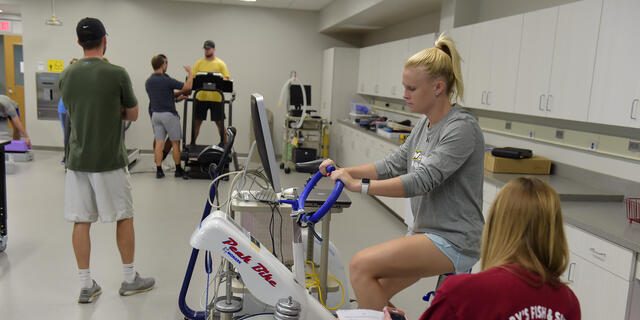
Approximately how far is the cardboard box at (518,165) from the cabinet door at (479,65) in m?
0.82

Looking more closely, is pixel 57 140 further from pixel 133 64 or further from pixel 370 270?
pixel 370 270

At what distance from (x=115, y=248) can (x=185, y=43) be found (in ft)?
19.5

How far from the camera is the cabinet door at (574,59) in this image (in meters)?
3.04

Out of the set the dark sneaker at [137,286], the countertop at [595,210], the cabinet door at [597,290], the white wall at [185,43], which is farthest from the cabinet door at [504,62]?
the white wall at [185,43]

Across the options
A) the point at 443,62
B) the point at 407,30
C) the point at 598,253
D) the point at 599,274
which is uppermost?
the point at 407,30

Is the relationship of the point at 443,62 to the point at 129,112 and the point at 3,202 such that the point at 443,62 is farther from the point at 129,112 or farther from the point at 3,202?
the point at 3,202

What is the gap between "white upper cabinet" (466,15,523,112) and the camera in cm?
385

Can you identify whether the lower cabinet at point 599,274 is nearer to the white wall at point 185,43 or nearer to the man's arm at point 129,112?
the man's arm at point 129,112

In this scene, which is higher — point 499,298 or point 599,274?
point 499,298

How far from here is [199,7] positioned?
8.97m

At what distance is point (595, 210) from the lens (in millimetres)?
2758

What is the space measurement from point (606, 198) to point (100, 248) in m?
3.86

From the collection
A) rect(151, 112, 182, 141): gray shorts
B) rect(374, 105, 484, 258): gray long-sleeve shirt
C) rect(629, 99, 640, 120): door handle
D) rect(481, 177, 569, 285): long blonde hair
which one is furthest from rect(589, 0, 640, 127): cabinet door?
rect(151, 112, 182, 141): gray shorts

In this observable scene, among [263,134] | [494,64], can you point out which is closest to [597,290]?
[263,134]
